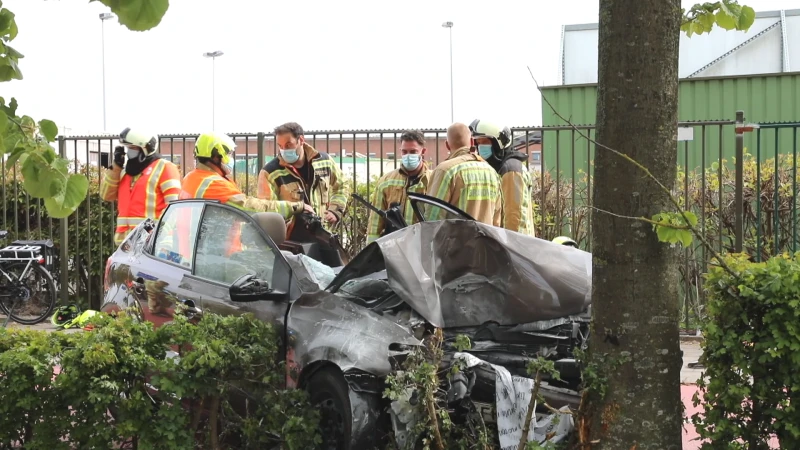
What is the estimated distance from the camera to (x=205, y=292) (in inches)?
231

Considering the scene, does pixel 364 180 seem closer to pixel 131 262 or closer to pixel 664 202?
pixel 131 262

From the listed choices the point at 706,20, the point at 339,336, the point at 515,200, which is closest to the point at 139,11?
the point at 339,336

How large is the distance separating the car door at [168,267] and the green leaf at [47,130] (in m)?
1.80

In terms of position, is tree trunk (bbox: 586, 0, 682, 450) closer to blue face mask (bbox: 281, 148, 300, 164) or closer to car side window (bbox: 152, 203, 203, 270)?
car side window (bbox: 152, 203, 203, 270)

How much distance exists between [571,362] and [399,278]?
0.98m

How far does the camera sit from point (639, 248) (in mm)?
4371

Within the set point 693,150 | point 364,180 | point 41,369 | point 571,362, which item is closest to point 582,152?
point 693,150

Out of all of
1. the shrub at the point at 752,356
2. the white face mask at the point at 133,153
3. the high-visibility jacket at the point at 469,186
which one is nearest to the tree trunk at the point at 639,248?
the shrub at the point at 752,356

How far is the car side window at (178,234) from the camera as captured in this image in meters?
6.25

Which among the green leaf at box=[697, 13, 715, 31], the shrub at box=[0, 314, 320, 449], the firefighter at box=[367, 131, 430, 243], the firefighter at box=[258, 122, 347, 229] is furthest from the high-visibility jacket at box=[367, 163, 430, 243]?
the green leaf at box=[697, 13, 715, 31]

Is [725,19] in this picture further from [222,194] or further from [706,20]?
[222,194]

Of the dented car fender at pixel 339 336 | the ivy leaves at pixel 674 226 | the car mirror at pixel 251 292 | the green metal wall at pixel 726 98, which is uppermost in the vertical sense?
the green metal wall at pixel 726 98

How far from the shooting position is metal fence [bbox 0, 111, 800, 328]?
9227 millimetres

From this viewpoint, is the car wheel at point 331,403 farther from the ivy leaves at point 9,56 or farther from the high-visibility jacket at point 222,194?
the high-visibility jacket at point 222,194
